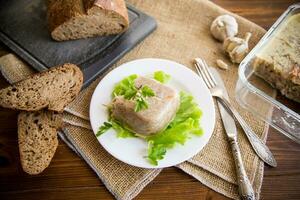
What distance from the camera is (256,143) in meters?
1.15

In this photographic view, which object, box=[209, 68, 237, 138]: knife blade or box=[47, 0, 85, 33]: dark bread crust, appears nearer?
box=[209, 68, 237, 138]: knife blade

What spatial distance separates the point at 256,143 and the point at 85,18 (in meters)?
0.71

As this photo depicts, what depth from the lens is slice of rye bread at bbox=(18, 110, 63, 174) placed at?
105cm

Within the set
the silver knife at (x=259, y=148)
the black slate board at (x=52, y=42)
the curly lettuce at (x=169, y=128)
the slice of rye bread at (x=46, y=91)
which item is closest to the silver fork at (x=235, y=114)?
the silver knife at (x=259, y=148)

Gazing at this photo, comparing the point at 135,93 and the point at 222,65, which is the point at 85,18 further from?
the point at 222,65

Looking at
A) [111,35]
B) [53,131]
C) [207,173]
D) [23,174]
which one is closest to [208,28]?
Answer: [111,35]

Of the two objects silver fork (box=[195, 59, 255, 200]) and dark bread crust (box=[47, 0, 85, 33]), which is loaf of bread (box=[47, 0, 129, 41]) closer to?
dark bread crust (box=[47, 0, 85, 33])

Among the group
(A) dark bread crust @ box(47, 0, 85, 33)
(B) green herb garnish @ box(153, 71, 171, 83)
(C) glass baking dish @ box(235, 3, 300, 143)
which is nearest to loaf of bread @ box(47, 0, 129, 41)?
(A) dark bread crust @ box(47, 0, 85, 33)

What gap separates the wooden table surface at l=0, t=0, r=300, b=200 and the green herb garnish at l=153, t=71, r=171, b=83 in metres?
0.30

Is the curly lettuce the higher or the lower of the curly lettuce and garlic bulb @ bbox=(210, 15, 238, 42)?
the lower

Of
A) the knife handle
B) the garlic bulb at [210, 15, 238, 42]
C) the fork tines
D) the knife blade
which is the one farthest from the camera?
the garlic bulb at [210, 15, 238, 42]

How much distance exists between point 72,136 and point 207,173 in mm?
424

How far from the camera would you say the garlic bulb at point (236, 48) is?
131 centimetres

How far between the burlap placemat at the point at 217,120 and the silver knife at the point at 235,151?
0.02 metres
